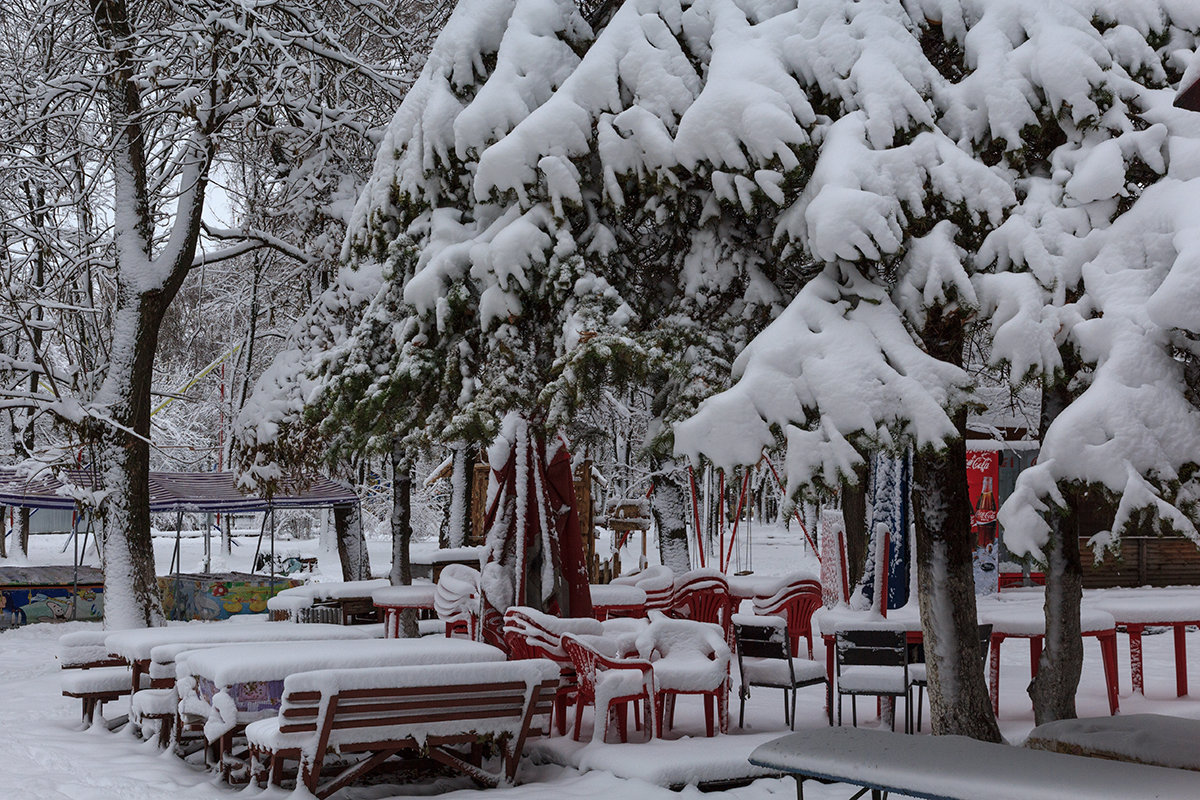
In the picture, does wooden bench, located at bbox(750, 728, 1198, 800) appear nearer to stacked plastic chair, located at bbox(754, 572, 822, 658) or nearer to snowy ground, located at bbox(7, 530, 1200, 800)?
snowy ground, located at bbox(7, 530, 1200, 800)

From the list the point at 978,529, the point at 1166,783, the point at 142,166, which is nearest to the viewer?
the point at 1166,783

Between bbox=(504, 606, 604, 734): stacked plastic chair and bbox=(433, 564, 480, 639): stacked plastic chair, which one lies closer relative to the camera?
bbox=(504, 606, 604, 734): stacked plastic chair

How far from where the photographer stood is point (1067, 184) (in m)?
6.02

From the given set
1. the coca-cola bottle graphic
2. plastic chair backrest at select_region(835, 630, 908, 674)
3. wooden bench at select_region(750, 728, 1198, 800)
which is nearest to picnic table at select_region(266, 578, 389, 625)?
plastic chair backrest at select_region(835, 630, 908, 674)

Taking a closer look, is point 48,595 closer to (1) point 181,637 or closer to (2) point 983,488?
(1) point 181,637

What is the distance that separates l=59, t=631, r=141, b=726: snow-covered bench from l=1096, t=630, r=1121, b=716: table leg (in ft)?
28.5

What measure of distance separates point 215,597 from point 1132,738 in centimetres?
1820

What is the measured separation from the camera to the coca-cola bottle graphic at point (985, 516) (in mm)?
17984

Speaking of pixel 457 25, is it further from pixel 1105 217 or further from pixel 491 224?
pixel 1105 217

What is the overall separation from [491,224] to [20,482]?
16.0 m

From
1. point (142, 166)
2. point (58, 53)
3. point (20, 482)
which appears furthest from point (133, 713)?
point (20, 482)

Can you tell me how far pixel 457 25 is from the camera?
25.2 feet

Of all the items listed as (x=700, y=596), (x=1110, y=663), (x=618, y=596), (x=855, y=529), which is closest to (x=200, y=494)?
(x=618, y=596)

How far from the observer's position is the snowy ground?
290 inches
